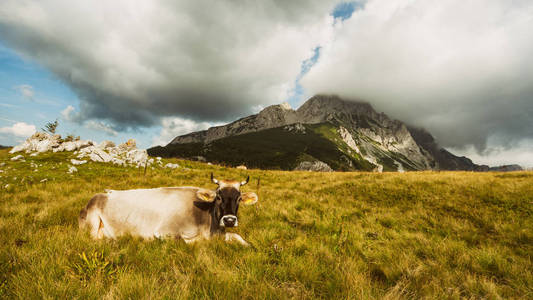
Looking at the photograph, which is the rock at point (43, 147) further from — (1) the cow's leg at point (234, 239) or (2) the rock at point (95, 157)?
(1) the cow's leg at point (234, 239)

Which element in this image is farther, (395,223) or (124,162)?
(124,162)

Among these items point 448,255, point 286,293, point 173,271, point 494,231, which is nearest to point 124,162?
point 173,271

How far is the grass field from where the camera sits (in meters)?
3.08

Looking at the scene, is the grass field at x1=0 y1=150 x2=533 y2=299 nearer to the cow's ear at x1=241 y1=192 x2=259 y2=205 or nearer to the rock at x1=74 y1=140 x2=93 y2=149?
the cow's ear at x1=241 y1=192 x2=259 y2=205

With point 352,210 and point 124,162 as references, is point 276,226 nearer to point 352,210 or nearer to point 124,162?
point 352,210

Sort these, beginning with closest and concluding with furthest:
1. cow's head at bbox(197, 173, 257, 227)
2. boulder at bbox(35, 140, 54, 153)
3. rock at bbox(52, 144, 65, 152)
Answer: cow's head at bbox(197, 173, 257, 227) → boulder at bbox(35, 140, 54, 153) → rock at bbox(52, 144, 65, 152)

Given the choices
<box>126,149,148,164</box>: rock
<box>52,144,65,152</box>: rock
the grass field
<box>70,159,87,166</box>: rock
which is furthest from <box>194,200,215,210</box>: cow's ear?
<box>52,144,65,152</box>: rock

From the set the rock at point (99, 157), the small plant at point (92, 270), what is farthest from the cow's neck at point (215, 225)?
the rock at point (99, 157)

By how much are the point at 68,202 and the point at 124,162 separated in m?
13.9

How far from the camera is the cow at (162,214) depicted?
538 centimetres

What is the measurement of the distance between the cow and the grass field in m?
0.48

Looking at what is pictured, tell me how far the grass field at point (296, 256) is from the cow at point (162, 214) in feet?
1.57

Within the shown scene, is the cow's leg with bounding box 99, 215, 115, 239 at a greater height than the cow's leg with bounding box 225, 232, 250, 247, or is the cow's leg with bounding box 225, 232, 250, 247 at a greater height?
the cow's leg with bounding box 99, 215, 115, 239

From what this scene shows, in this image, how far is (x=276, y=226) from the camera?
6609mm
